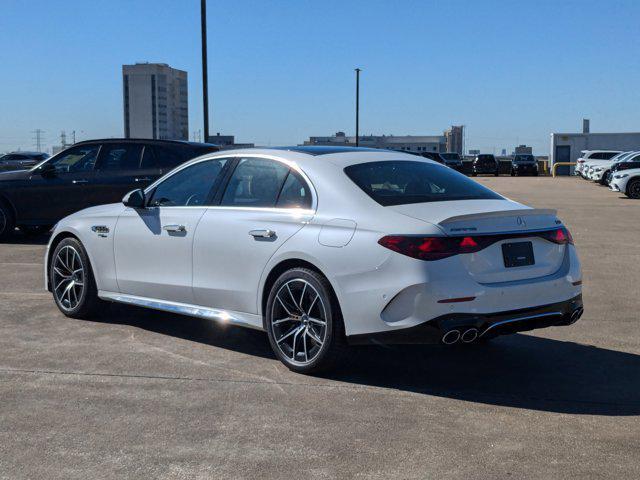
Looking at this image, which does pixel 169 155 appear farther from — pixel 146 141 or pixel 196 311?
pixel 196 311

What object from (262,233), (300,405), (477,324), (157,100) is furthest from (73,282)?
(157,100)

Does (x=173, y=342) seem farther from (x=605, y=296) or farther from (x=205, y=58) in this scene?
(x=205, y=58)

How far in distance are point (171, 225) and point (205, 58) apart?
51.3ft

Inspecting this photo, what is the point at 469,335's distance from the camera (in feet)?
17.4

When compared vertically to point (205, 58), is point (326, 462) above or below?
below

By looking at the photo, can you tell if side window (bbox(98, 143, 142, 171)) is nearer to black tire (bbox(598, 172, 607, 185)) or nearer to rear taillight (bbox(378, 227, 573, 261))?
rear taillight (bbox(378, 227, 573, 261))

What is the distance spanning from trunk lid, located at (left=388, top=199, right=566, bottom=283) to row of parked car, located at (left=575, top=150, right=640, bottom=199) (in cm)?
2576

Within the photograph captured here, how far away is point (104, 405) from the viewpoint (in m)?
5.12

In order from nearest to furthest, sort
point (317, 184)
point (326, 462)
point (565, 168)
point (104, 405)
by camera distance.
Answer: point (326, 462) < point (104, 405) < point (317, 184) < point (565, 168)

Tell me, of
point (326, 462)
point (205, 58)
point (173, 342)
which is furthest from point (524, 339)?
point (205, 58)

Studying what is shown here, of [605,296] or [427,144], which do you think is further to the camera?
[427,144]

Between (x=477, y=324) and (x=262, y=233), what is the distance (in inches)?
66.7

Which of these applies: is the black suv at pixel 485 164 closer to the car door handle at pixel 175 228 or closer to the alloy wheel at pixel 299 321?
the car door handle at pixel 175 228

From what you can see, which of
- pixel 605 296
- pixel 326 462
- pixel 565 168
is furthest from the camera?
pixel 565 168
